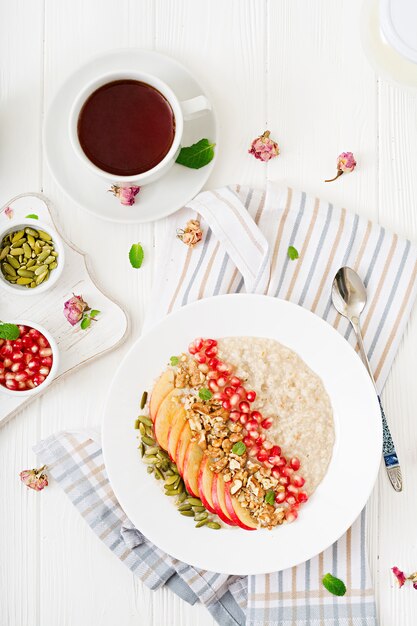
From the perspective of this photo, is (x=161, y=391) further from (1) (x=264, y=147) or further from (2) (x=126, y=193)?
(1) (x=264, y=147)

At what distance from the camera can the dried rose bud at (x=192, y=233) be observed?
1.73m

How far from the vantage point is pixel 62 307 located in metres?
1.78

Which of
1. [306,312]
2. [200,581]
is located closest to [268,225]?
[306,312]

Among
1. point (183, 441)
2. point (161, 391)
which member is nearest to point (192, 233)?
point (161, 391)

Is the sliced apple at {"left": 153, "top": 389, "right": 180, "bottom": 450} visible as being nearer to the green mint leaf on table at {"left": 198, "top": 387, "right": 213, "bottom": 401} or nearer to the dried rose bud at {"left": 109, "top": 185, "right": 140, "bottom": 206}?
the green mint leaf on table at {"left": 198, "top": 387, "right": 213, "bottom": 401}

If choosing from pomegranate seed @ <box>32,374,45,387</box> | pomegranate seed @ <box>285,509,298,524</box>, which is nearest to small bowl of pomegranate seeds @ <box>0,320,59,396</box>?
pomegranate seed @ <box>32,374,45,387</box>

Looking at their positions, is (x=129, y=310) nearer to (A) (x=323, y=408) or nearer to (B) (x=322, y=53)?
(A) (x=323, y=408)

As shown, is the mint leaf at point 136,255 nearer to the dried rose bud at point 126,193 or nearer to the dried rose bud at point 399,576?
the dried rose bud at point 126,193

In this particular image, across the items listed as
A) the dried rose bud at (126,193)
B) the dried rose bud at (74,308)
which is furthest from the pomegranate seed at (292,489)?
the dried rose bud at (126,193)

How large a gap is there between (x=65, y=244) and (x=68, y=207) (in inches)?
3.6

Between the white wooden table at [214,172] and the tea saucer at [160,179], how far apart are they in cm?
7

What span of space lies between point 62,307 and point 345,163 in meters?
0.75

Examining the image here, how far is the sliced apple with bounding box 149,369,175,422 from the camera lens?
5.45ft

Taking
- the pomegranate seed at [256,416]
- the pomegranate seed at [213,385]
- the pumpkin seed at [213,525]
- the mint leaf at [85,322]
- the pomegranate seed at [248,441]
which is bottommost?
the pumpkin seed at [213,525]
